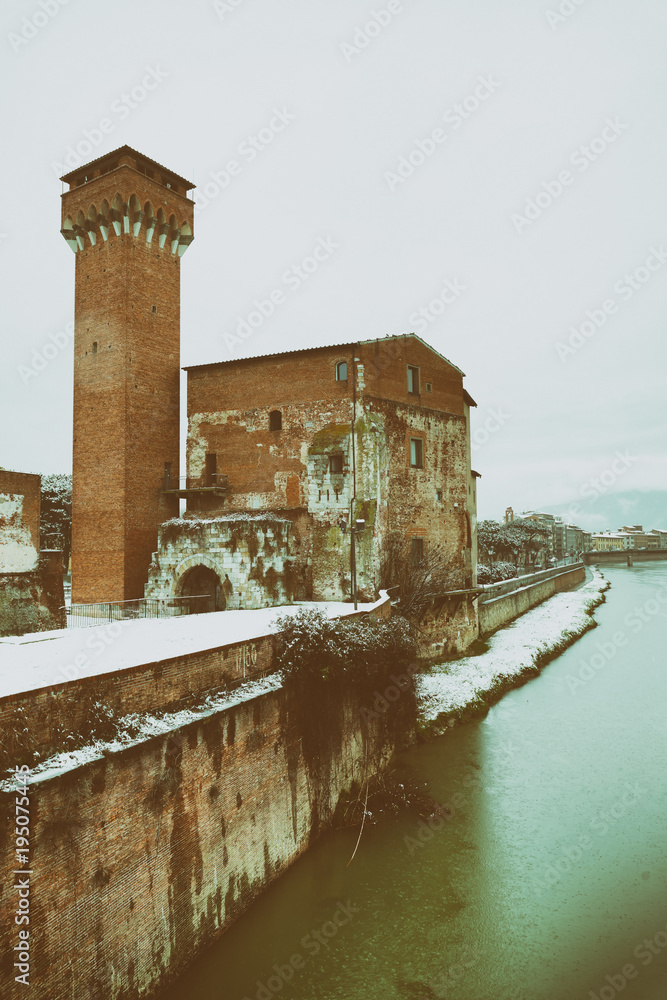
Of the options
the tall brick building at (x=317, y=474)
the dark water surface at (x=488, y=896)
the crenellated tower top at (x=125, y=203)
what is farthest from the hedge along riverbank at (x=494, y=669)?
the crenellated tower top at (x=125, y=203)

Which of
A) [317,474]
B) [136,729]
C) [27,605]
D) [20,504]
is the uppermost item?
[317,474]

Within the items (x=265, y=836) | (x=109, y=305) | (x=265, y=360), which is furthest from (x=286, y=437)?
(x=265, y=836)

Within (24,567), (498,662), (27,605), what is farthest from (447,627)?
(24,567)

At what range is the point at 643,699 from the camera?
20.0 m

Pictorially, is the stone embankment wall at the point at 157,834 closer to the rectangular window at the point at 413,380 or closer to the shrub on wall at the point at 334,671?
the shrub on wall at the point at 334,671

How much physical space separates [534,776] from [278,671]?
747cm

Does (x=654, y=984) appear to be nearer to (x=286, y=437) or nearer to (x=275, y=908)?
(x=275, y=908)

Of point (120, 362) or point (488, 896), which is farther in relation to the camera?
point (120, 362)

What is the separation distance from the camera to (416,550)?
22250mm

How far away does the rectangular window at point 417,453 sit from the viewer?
2228 cm

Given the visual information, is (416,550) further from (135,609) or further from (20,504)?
(20,504)

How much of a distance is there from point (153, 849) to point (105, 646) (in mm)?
3925

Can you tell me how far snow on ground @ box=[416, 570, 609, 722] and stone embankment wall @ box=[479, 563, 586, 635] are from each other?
0.59 m

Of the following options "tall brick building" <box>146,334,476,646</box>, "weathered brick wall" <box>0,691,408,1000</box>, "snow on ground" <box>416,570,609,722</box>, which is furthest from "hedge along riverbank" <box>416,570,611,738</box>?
"weathered brick wall" <box>0,691,408,1000</box>
